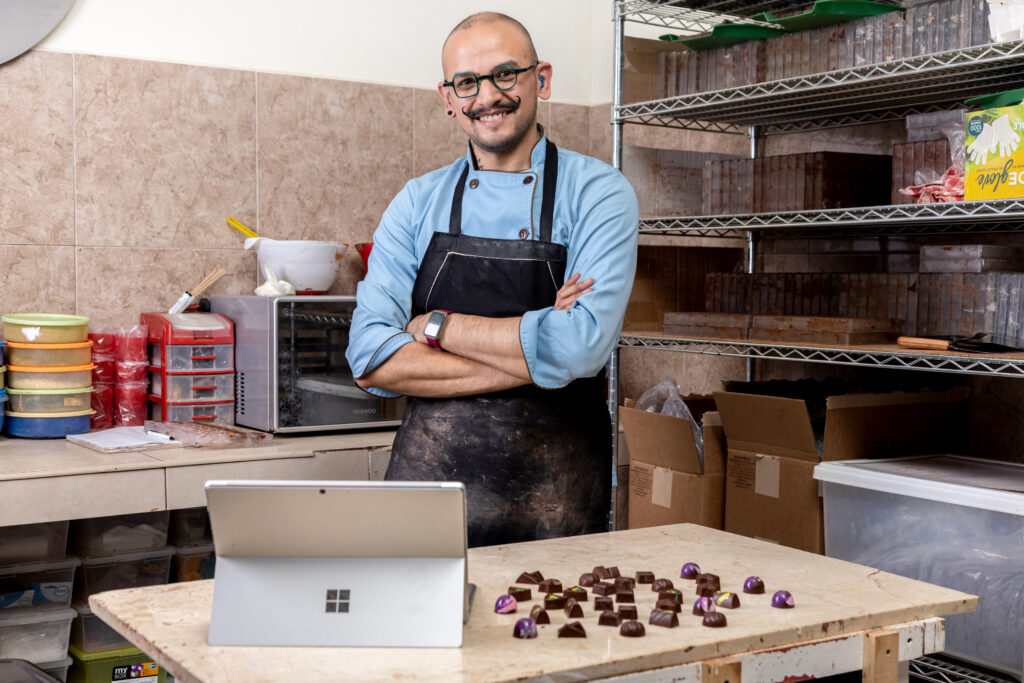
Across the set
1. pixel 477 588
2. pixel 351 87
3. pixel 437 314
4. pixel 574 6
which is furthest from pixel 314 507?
pixel 574 6

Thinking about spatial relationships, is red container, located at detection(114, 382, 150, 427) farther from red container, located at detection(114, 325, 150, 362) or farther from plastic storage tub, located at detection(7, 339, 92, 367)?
plastic storage tub, located at detection(7, 339, 92, 367)

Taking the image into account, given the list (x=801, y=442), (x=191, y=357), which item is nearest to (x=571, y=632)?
(x=801, y=442)

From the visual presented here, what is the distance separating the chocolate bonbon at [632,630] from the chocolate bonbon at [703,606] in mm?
137

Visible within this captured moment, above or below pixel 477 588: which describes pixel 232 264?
above

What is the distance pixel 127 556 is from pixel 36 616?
0.92 feet

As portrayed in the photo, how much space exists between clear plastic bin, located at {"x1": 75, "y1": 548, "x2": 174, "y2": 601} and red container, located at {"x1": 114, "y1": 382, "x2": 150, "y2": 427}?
0.48 m

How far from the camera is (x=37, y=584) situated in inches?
112

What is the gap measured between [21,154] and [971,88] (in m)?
2.82

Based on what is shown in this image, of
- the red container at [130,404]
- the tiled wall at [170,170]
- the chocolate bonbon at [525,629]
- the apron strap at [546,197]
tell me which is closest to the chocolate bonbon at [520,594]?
the chocolate bonbon at [525,629]

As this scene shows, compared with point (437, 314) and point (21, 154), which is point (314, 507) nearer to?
point (437, 314)

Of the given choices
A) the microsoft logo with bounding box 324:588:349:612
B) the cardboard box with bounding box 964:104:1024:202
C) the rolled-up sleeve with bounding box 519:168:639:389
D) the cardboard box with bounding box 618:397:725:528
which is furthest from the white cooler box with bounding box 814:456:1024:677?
the microsoft logo with bounding box 324:588:349:612

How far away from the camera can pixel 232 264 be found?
11.9 ft

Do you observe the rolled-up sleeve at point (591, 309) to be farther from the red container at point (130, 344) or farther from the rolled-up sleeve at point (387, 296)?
the red container at point (130, 344)

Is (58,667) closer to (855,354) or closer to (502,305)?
(502,305)
